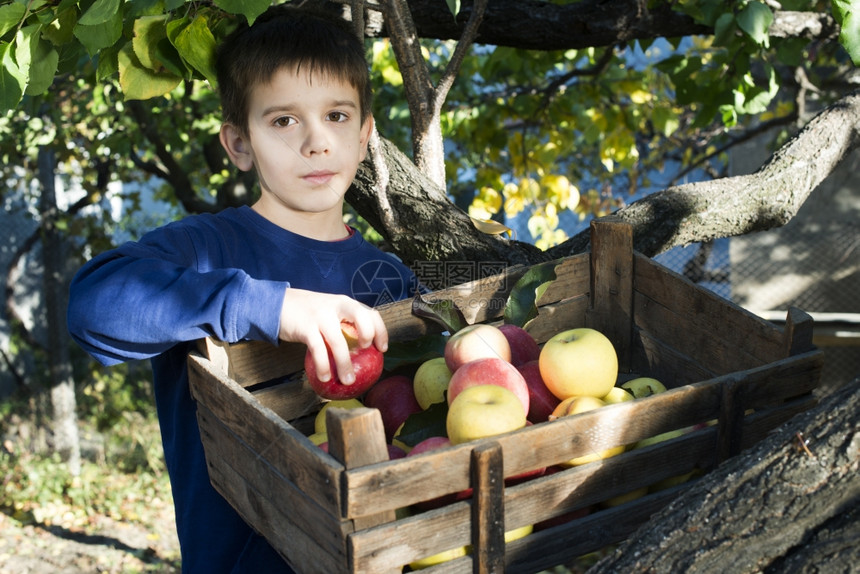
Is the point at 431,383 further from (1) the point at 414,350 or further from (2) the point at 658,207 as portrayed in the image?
(2) the point at 658,207

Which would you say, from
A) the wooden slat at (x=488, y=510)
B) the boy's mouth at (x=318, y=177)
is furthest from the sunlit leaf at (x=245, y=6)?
the wooden slat at (x=488, y=510)

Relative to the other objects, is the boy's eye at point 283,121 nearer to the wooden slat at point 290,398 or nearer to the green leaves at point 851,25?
the wooden slat at point 290,398

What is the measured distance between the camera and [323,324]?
4.12 ft

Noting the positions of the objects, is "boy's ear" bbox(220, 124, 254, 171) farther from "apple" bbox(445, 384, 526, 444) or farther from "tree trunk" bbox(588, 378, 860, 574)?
"tree trunk" bbox(588, 378, 860, 574)

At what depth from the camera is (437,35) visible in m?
2.59

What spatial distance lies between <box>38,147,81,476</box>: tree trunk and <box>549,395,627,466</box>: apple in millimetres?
4958

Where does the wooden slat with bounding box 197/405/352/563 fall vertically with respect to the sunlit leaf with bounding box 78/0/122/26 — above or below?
below

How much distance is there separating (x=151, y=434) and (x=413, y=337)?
17.2 ft

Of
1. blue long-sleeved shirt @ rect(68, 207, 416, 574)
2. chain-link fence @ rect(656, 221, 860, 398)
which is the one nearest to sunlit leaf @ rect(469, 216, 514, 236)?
blue long-sleeved shirt @ rect(68, 207, 416, 574)

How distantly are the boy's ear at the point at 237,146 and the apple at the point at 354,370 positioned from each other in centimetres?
55

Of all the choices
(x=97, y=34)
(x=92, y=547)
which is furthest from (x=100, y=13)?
(x=92, y=547)

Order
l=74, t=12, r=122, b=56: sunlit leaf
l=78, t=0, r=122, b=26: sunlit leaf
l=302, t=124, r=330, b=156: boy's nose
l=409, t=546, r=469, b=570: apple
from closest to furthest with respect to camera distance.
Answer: l=409, t=546, r=469, b=570: apple
l=78, t=0, r=122, b=26: sunlit leaf
l=74, t=12, r=122, b=56: sunlit leaf
l=302, t=124, r=330, b=156: boy's nose

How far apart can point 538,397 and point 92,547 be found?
428cm

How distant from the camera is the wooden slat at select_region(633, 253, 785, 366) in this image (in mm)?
1406
